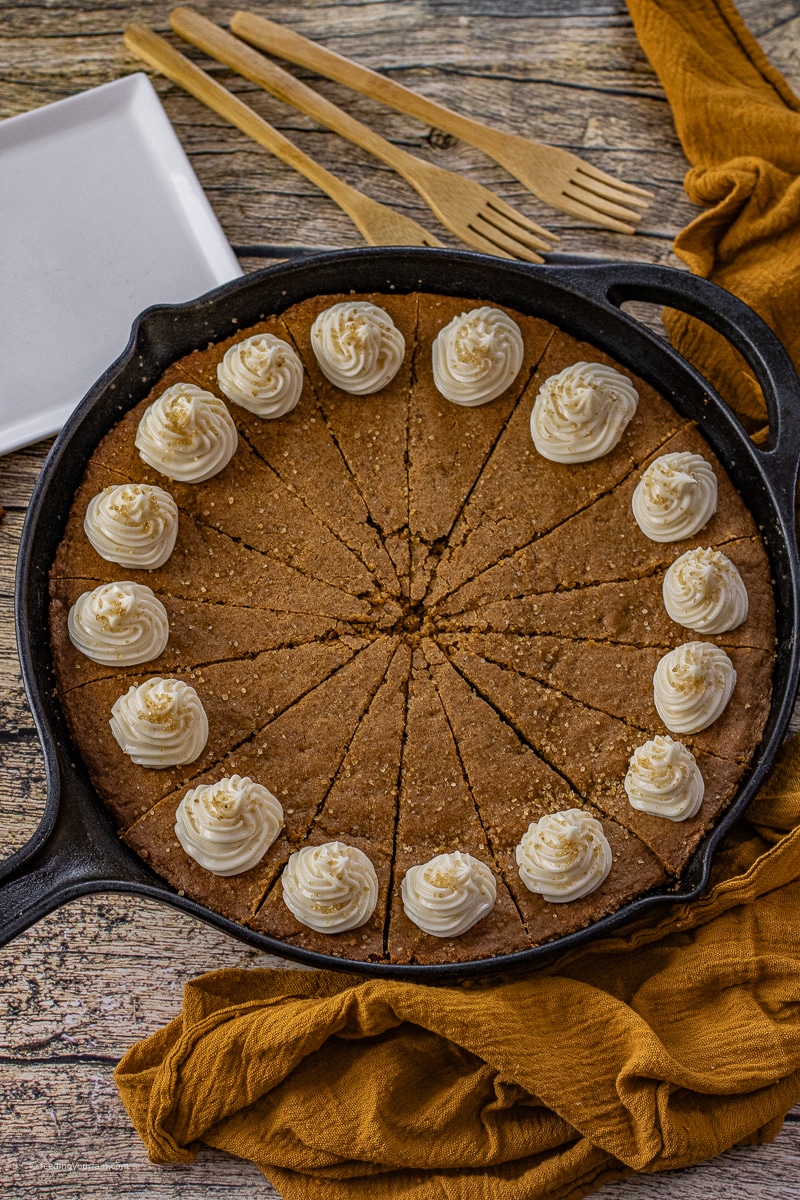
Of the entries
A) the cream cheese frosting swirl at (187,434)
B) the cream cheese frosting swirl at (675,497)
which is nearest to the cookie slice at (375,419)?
the cream cheese frosting swirl at (187,434)

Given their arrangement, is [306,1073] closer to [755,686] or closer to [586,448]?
[755,686]

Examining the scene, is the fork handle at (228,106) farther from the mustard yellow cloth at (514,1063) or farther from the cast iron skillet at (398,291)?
the mustard yellow cloth at (514,1063)

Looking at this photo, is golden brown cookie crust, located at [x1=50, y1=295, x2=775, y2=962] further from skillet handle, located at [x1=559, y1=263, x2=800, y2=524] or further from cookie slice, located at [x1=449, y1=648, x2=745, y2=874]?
skillet handle, located at [x1=559, y1=263, x2=800, y2=524]

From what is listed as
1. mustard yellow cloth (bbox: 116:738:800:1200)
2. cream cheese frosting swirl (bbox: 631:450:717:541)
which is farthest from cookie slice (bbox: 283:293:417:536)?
mustard yellow cloth (bbox: 116:738:800:1200)

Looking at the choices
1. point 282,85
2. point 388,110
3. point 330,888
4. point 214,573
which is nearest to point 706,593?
point 330,888

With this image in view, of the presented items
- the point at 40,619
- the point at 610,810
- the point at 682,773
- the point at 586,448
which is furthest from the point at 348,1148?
the point at 586,448

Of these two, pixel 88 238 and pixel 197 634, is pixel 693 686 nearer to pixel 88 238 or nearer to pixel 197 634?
pixel 197 634
